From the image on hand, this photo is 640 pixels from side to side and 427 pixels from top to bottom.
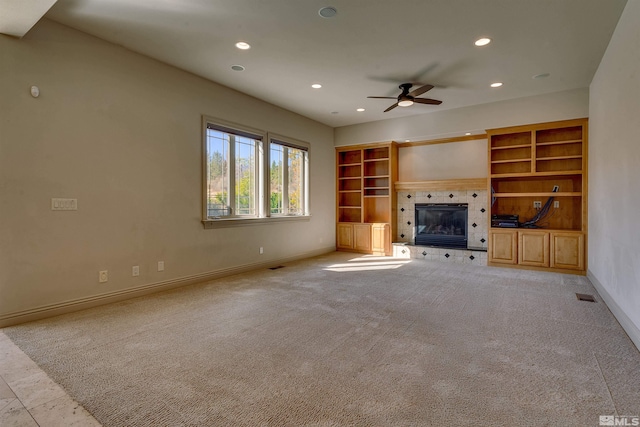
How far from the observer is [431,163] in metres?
7.07

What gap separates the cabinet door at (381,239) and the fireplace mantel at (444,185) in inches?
37.1

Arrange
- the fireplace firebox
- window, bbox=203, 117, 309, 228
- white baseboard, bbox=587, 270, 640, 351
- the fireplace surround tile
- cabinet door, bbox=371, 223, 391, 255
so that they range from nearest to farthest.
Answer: white baseboard, bbox=587, 270, 640, 351 → window, bbox=203, 117, 309, 228 → the fireplace surround tile → the fireplace firebox → cabinet door, bbox=371, 223, 391, 255

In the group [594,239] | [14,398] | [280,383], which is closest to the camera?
[14,398]

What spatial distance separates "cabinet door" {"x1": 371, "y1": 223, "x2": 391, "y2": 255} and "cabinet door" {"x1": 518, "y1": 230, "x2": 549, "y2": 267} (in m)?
2.50

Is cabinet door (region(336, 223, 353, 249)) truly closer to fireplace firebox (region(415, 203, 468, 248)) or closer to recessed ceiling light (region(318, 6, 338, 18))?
fireplace firebox (region(415, 203, 468, 248))

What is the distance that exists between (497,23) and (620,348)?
313cm

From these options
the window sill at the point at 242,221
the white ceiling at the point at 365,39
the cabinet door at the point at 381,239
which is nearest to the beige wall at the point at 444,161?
the cabinet door at the point at 381,239

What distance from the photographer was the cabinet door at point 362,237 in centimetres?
743

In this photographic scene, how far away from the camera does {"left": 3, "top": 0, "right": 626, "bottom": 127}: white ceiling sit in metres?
3.04

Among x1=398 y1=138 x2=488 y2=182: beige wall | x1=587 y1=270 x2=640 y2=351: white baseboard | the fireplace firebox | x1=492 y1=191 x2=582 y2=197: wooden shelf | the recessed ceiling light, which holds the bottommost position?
x1=587 y1=270 x2=640 y2=351: white baseboard

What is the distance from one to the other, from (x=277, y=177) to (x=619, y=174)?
15.8 feet

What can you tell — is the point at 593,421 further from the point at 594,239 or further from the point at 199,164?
the point at 199,164

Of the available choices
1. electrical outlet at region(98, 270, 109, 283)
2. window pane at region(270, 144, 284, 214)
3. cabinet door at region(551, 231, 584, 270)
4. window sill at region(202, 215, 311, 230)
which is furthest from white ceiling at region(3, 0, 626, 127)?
electrical outlet at region(98, 270, 109, 283)

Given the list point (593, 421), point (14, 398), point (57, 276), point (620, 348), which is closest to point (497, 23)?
point (620, 348)
